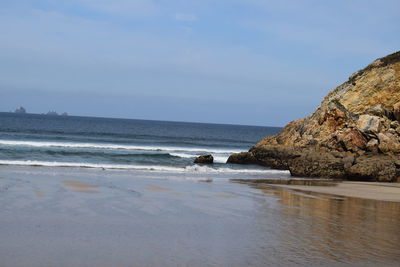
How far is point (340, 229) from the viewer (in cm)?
1062

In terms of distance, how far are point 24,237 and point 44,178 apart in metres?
10.2

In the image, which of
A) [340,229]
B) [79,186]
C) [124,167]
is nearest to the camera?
[340,229]

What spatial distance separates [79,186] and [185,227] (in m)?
7.14

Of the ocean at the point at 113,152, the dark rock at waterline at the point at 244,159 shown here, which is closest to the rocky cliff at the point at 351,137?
the dark rock at waterline at the point at 244,159

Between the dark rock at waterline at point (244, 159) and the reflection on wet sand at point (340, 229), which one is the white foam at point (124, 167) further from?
the reflection on wet sand at point (340, 229)

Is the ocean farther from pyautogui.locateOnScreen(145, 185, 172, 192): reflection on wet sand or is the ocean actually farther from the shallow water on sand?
the shallow water on sand

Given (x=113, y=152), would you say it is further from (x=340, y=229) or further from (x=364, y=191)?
(x=340, y=229)

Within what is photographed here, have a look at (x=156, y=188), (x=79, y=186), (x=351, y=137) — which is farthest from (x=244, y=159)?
(x=79, y=186)

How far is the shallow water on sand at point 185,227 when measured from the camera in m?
7.80

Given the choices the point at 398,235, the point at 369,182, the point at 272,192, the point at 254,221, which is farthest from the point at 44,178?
the point at 369,182

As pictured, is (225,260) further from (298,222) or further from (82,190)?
(82,190)

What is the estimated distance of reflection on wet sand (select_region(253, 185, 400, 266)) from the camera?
8.40 metres

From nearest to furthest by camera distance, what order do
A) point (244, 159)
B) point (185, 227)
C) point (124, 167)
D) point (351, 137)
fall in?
point (185, 227)
point (124, 167)
point (351, 137)
point (244, 159)

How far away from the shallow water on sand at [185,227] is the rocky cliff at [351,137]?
32.2 ft
